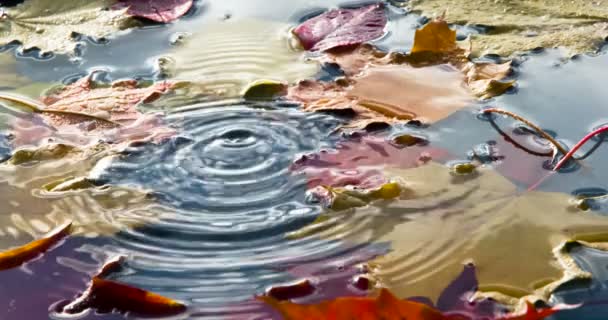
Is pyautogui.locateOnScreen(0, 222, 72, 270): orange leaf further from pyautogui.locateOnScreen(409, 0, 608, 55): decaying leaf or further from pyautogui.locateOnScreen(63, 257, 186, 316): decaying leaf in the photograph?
pyautogui.locateOnScreen(409, 0, 608, 55): decaying leaf

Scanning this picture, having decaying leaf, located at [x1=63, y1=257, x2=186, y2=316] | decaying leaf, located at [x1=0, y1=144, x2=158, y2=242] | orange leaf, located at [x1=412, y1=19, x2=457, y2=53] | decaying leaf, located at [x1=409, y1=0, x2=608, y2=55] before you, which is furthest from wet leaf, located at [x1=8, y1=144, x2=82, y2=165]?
decaying leaf, located at [x1=409, y1=0, x2=608, y2=55]

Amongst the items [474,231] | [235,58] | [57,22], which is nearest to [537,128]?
[474,231]

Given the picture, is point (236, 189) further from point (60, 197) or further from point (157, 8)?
point (157, 8)

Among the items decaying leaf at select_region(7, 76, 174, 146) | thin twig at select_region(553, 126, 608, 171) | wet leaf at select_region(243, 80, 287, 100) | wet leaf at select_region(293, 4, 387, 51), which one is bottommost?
thin twig at select_region(553, 126, 608, 171)

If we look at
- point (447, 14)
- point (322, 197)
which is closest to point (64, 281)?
point (322, 197)

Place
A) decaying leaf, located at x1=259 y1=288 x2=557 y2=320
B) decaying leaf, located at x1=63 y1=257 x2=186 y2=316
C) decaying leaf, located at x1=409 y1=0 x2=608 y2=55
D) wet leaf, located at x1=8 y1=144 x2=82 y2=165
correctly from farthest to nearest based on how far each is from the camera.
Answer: decaying leaf, located at x1=409 y1=0 x2=608 y2=55, wet leaf, located at x1=8 y1=144 x2=82 y2=165, decaying leaf, located at x1=63 y1=257 x2=186 y2=316, decaying leaf, located at x1=259 y1=288 x2=557 y2=320

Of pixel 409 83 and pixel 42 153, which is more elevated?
pixel 409 83

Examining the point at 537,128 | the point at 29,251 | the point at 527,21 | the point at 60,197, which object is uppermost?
the point at 527,21
